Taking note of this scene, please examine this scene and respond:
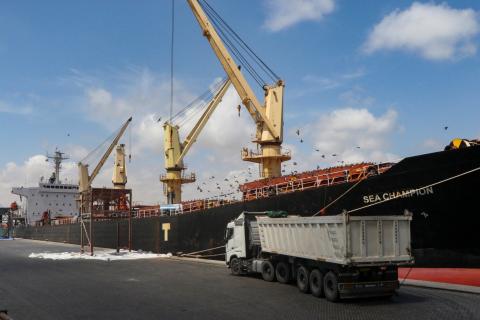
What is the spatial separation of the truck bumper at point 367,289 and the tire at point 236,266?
7.63 m

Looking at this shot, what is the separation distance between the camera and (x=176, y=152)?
47969 millimetres

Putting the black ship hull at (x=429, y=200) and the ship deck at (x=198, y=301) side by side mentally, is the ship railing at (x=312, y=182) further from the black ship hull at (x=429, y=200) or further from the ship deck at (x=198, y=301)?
the ship deck at (x=198, y=301)

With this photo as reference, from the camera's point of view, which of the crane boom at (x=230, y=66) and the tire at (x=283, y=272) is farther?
the crane boom at (x=230, y=66)

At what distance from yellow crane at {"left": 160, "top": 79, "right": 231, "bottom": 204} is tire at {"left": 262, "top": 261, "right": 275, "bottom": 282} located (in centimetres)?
3037

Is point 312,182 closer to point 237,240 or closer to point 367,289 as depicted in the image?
point 237,240

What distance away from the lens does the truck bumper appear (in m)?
12.5

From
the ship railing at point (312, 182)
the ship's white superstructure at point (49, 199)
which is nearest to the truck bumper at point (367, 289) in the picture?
the ship railing at point (312, 182)

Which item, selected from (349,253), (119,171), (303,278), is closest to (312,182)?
(303,278)

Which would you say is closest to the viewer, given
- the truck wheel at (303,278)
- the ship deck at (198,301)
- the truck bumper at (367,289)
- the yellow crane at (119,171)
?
the ship deck at (198,301)

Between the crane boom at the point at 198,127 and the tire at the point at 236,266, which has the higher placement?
the crane boom at the point at 198,127

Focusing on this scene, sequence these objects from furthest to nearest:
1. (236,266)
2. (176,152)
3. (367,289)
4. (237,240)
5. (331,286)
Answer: (176,152) < (237,240) < (236,266) < (331,286) < (367,289)

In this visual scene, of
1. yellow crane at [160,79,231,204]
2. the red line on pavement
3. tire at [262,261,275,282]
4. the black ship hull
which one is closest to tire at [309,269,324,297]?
tire at [262,261,275,282]

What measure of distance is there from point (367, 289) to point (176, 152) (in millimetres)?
36827

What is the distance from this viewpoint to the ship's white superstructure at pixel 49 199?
76625 millimetres
